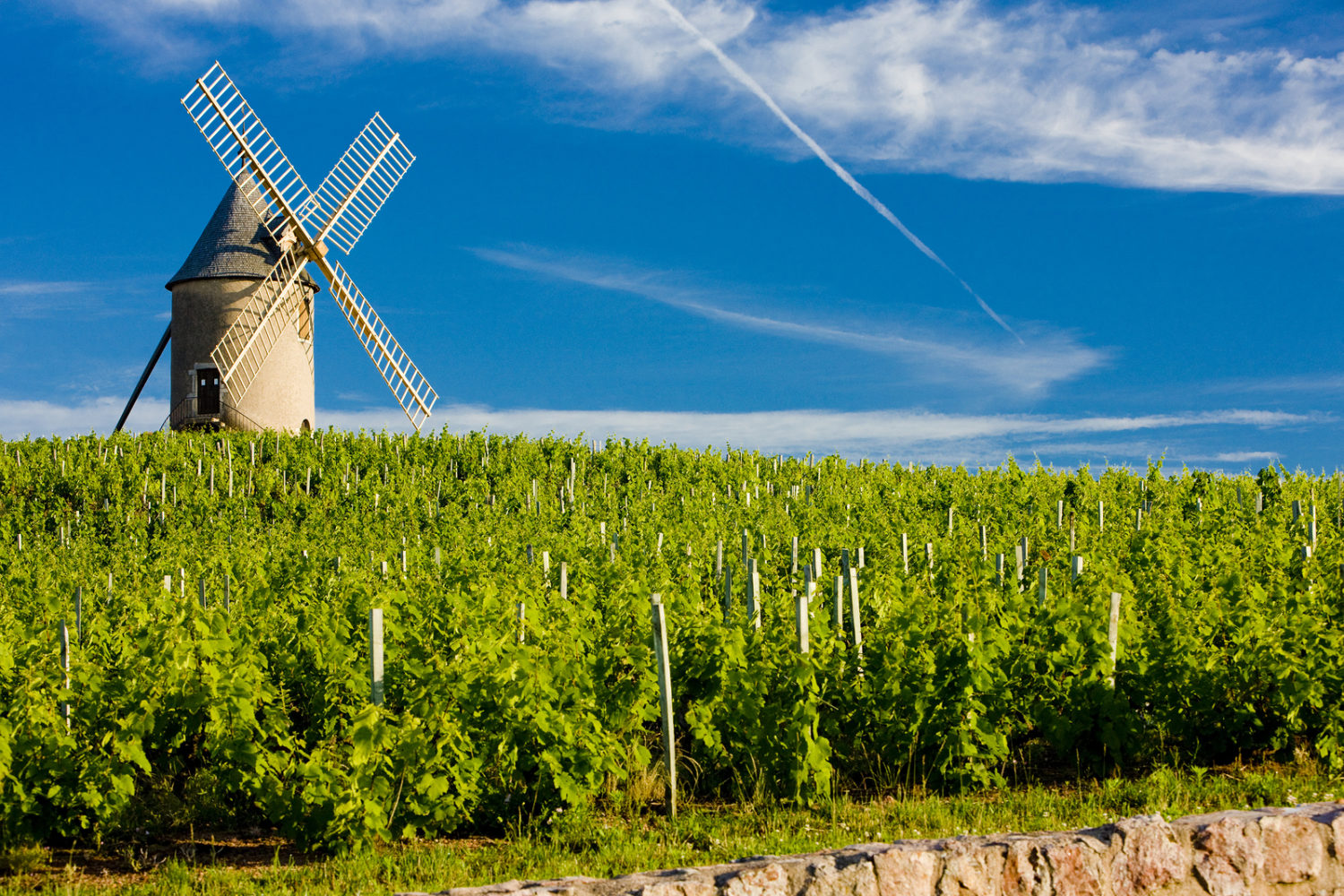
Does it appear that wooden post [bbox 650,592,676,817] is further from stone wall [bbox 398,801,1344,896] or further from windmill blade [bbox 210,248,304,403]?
windmill blade [bbox 210,248,304,403]

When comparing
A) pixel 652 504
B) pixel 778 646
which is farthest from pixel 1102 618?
pixel 652 504

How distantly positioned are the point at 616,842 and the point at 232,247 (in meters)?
26.0

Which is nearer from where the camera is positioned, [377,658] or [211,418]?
[377,658]

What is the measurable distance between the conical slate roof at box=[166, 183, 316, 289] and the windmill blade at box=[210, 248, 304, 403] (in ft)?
1.61

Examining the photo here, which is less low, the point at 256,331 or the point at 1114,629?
the point at 256,331

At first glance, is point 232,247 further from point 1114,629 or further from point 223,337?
point 1114,629

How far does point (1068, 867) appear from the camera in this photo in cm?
499

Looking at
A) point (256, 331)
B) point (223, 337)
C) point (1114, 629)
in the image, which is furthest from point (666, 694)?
point (223, 337)

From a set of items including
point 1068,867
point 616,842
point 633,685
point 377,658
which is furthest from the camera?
point 633,685

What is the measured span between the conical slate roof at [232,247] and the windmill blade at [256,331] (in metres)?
0.49

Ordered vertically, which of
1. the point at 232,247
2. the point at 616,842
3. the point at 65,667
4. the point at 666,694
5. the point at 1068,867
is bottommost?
the point at 616,842

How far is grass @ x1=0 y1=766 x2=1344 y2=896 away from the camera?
5836 millimetres

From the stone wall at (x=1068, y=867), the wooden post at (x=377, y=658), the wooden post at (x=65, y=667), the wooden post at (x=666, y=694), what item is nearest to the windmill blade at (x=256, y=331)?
the wooden post at (x=65, y=667)

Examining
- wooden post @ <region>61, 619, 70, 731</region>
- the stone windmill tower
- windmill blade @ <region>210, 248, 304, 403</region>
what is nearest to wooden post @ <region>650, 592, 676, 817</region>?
wooden post @ <region>61, 619, 70, 731</region>
